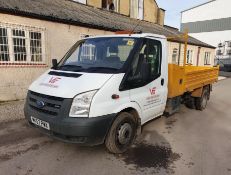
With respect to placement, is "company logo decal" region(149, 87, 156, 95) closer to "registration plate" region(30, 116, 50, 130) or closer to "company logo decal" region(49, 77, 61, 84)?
"company logo decal" region(49, 77, 61, 84)

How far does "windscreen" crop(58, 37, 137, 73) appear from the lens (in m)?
4.36

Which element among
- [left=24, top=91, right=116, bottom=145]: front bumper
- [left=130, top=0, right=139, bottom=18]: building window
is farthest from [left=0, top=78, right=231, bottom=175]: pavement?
[left=130, top=0, right=139, bottom=18]: building window

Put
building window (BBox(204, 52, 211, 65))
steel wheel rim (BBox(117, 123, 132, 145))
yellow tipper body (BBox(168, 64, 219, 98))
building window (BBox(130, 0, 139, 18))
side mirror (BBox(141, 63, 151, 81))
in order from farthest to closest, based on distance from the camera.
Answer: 1. building window (BBox(204, 52, 211, 65))
2. building window (BBox(130, 0, 139, 18))
3. yellow tipper body (BBox(168, 64, 219, 98))
4. side mirror (BBox(141, 63, 151, 81))
5. steel wheel rim (BBox(117, 123, 132, 145))

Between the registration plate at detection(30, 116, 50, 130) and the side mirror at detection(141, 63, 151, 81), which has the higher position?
the side mirror at detection(141, 63, 151, 81)

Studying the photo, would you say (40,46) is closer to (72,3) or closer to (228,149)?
A: (72,3)

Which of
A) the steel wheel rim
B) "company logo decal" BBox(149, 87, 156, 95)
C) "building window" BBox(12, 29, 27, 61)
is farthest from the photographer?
"building window" BBox(12, 29, 27, 61)

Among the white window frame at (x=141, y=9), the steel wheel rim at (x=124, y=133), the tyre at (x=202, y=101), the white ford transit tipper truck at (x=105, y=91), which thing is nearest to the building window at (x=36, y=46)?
the white ford transit tipper truck at (x=105, y=91)

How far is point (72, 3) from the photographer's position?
14.9 m

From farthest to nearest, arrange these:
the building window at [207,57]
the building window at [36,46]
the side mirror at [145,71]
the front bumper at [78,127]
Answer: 1. the building window at [207,57]
2. the building window at [36,46]
3. the side mirror at [145,71]
4. the front bumper at [78,127]

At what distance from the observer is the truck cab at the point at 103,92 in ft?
12.3

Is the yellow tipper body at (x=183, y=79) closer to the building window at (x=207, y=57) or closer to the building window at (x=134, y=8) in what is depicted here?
the building window at (x=134, y=8)

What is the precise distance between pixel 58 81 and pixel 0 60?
6056 mm

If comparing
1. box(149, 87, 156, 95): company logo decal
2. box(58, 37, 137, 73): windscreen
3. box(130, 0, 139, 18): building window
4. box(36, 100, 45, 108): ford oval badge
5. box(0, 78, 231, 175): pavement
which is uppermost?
box(130, 0, 139, 18): building window

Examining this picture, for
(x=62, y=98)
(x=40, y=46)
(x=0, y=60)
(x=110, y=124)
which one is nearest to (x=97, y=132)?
(x=110, y=124)
